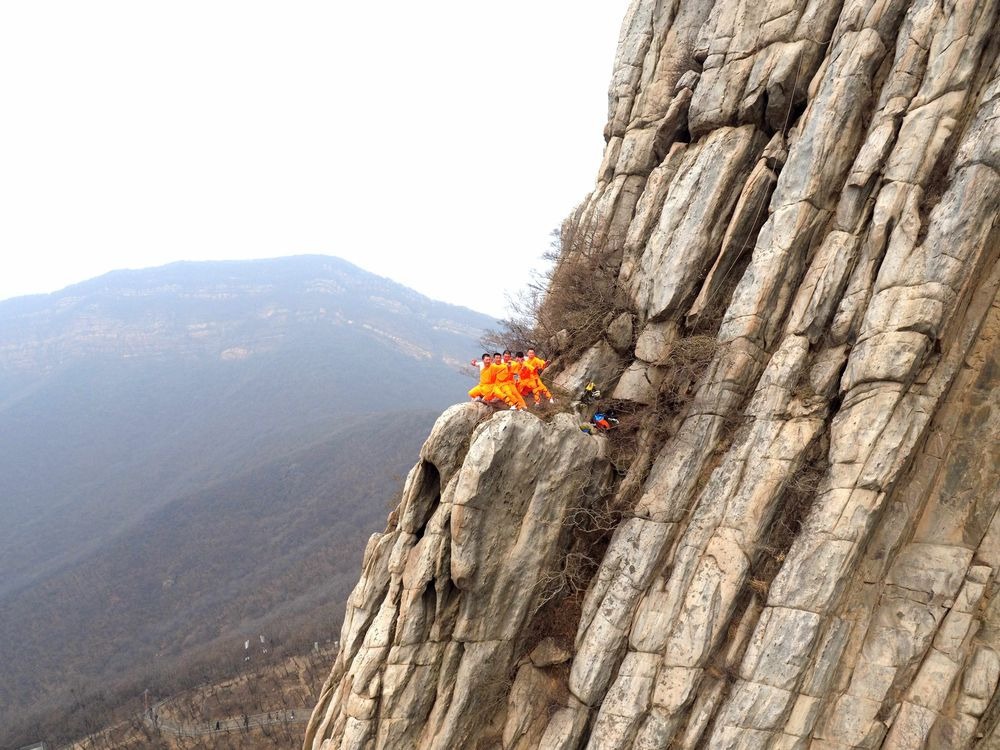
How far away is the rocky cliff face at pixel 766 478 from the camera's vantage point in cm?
1314

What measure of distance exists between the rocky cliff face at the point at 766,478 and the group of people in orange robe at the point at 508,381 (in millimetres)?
1074

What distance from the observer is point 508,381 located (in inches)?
688

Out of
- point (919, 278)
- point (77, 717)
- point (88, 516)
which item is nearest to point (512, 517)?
point (919, 278)

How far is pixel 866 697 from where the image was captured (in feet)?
42.0

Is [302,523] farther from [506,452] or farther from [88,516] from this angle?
[506,452]

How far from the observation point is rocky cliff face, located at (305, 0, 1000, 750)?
43.1 ft

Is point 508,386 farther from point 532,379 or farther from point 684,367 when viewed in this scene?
point 684,367

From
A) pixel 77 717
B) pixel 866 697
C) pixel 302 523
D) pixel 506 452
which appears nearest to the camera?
pixel 866 697

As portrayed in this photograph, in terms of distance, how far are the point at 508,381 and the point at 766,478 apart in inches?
306

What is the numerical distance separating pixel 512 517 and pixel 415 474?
368 centimetres

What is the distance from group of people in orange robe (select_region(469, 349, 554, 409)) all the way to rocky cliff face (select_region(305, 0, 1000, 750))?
1.07m

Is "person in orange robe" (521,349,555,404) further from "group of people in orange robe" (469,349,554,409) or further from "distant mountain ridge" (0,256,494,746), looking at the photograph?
"distant mountain ridge" (0,256,494,746)

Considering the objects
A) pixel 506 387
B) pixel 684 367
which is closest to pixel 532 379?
pixel 506 387

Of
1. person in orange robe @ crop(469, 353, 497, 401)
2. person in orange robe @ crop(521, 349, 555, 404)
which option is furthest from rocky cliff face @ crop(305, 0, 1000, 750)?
person in orange robe @ crop(521, 349, 555, 404)
